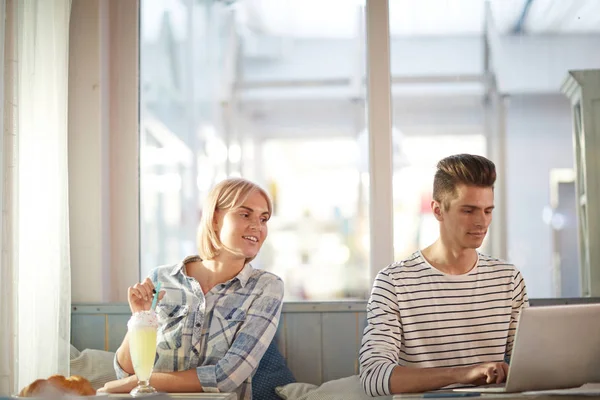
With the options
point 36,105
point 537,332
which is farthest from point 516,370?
point 36,105


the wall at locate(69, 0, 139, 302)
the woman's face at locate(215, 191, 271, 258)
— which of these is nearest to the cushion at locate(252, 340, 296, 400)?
the woman's face at locate(215, 191, 271, 258)

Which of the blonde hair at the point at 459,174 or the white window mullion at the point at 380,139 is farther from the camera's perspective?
the white window mullion at the point at 380,139

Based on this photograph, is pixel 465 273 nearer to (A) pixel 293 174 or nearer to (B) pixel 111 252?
(B) pixel 111 252

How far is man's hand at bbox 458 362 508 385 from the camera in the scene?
162 cm

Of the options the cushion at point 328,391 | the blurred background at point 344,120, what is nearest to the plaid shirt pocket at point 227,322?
the cushion at point 328,391

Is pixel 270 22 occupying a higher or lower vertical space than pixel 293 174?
higher

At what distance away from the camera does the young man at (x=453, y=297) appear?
190cm

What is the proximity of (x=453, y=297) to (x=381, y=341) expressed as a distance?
0.24m

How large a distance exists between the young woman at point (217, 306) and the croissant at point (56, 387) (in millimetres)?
284

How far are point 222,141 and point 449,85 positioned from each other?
3.55ft

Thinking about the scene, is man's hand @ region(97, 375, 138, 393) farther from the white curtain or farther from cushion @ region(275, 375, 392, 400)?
cushion @ region(275, 375, 392, 400)

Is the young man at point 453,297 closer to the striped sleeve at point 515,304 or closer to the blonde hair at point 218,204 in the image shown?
the striped sleeve at point 515,304

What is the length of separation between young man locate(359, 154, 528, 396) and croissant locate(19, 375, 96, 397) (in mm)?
685

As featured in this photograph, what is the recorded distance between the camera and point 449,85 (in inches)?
112
